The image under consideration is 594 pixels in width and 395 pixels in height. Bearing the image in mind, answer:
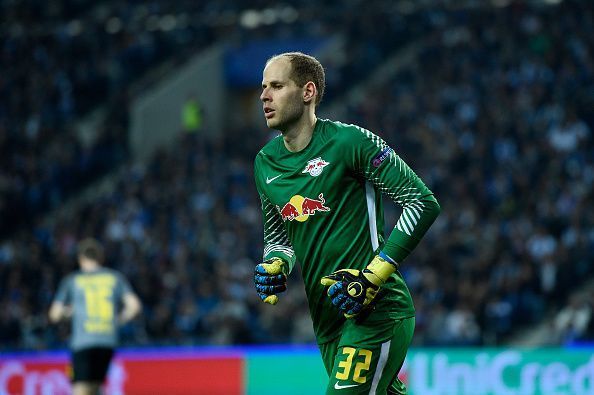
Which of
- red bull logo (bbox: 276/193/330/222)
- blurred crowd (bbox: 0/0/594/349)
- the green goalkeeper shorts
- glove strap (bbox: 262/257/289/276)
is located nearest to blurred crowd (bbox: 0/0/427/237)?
blurred crowd (bbox: 0/0/594/349)

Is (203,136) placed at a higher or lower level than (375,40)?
lower

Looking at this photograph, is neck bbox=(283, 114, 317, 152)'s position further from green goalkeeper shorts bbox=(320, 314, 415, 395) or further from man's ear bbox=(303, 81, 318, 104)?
green goalkeeper shorts bbox=(320, 314, 415, 395)

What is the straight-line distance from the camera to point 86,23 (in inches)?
1090

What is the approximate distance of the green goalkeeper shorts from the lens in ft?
16.1

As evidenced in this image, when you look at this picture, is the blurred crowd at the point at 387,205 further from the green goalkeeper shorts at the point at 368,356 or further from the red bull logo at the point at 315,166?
the red bull logo at the point at 315,166

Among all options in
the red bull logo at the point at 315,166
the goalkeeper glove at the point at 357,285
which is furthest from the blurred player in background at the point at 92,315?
the goalkeeper glove at the point at 357,285

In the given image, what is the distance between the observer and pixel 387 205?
18.9 m

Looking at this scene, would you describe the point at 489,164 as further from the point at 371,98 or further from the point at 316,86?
the point at 316,86

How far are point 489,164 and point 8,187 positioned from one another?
10.0 meters

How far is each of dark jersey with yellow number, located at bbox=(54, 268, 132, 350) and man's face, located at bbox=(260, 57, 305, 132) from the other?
6394mm

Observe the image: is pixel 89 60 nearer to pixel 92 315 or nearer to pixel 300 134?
pixel 92 315

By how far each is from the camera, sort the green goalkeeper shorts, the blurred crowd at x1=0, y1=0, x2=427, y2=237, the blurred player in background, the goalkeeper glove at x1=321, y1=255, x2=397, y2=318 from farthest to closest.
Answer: the blurred crowd at x1=0, y1=0, x2=427, y2=237 → the blurred player in background → the green goalkeeper shorts → the goalkeeper glove at x1=321, y1=255, x2=397, y2=318

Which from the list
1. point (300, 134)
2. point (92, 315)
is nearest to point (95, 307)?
point (92, 315)

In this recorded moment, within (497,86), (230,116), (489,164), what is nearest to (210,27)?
(230,116)
